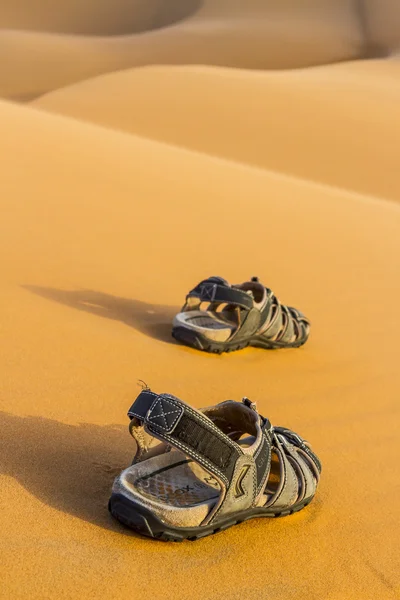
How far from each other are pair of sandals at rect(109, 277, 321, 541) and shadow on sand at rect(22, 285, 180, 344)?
157 cm

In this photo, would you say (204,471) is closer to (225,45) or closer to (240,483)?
(240,483)

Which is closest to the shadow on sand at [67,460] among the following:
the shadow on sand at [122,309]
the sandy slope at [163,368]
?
the sandy slope at [163,368]

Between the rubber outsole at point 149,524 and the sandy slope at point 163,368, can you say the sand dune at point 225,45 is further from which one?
the rubber outsole at point 149,524

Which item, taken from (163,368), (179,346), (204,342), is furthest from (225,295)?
(163,368)

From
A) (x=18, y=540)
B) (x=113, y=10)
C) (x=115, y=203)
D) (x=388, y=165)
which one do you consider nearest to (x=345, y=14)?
(x=113, y=10)

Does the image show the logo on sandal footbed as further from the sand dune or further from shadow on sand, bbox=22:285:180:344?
the sand dune

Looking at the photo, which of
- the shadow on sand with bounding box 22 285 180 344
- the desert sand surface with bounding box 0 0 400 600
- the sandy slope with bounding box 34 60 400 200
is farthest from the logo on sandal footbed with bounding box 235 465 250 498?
the sandy slope with bounding box 34 60 400 200

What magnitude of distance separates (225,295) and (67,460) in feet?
5.25

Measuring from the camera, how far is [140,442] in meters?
2.37

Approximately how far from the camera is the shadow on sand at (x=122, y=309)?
4.18 m

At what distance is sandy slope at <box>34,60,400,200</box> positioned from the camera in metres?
14.1

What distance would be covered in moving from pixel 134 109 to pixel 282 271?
509 inches

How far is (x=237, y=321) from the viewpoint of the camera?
4141 mm

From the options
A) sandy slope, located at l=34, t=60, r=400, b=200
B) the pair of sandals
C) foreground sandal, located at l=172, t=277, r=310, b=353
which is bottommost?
the pair of sandals
